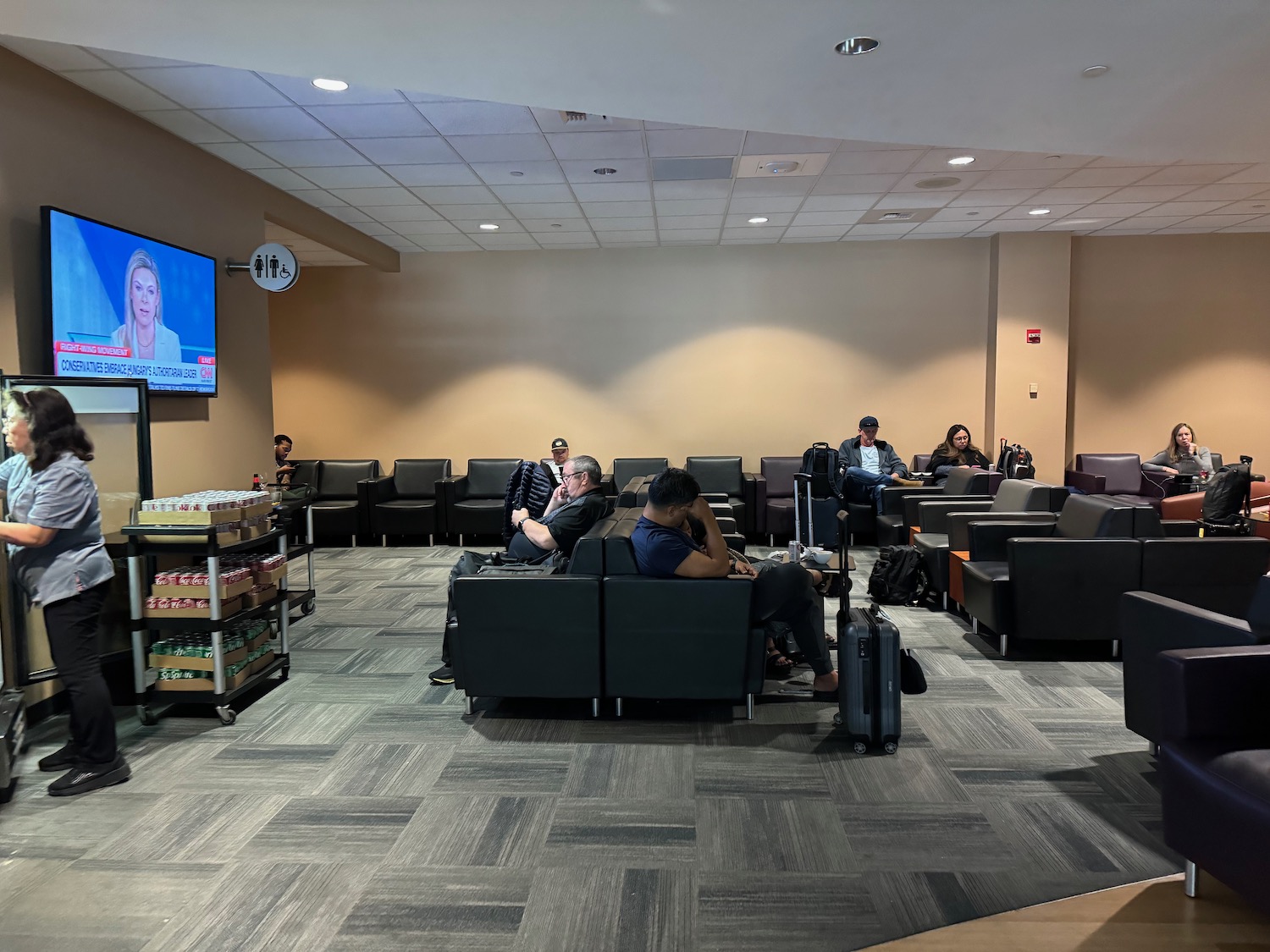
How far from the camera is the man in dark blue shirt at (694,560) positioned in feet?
11.2

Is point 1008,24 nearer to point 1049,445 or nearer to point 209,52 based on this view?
point 209,52

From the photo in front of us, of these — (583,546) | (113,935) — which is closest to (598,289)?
(583,546)

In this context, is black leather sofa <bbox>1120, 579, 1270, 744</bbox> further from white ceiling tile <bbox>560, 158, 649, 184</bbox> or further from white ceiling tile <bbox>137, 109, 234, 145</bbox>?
white ceiling tile <bbox>137, 109, 234, 145</bbox>

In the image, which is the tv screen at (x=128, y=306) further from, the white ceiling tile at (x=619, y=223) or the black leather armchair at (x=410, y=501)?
the white ceiling tile at (x=619, y=223)

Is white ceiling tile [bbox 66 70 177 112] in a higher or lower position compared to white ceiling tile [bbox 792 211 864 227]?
lower

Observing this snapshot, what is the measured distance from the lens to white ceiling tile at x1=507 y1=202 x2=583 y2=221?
697 centimetres

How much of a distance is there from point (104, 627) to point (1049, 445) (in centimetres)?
872

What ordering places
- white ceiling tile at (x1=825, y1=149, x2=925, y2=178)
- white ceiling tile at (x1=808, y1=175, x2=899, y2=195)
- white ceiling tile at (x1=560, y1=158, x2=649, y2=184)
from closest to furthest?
white ceiling tile at (x1=825, y1=149, x2=925, y2=178), white ceiling tile at (x1=560, y1=158, x2=649, y2=184), white ceiling tile at (x1=808, y1=175, x2=899, y2=195)

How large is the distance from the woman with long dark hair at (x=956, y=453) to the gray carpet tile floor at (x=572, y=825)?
4.36 m

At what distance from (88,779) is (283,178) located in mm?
4655

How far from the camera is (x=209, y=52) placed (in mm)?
3055

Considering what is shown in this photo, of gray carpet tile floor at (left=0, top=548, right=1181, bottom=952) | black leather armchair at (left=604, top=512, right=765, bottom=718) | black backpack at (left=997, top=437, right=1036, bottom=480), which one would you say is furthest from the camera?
black backpack at (left=997, top=437, right=1036, bottom=480)

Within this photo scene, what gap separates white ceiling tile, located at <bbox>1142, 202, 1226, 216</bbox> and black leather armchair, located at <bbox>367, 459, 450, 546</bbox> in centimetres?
755

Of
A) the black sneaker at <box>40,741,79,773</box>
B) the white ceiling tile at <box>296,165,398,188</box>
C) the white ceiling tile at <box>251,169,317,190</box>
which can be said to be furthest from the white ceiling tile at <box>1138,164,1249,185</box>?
the black sneaker at <box>40,741,79,773</box>
